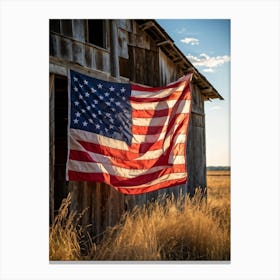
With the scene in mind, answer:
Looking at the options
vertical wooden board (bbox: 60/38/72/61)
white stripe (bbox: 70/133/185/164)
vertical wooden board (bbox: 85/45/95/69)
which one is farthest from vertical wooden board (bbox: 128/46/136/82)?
white stripe (bbox: 70/133/185/164)

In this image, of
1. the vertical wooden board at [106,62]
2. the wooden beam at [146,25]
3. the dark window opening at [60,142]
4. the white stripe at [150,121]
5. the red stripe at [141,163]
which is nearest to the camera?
the red stripe at [141,163]

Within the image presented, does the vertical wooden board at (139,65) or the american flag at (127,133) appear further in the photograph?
the vertical wooden board at (139,65)

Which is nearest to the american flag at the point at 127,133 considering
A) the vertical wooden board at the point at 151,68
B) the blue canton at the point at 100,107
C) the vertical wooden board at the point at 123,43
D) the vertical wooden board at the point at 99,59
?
the blue canton at the point at 100,107

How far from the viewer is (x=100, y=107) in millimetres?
5324

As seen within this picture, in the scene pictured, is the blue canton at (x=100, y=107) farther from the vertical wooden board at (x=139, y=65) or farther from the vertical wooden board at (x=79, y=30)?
the vertical wooden board at (x=139, y=65)

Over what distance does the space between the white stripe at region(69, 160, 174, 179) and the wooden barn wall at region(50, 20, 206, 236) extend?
0.30 metres

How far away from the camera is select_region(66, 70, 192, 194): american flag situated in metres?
5.18

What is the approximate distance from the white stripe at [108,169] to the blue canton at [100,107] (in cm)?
37

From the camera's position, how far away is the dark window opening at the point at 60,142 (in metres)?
6.06

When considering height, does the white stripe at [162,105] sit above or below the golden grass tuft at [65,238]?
above
